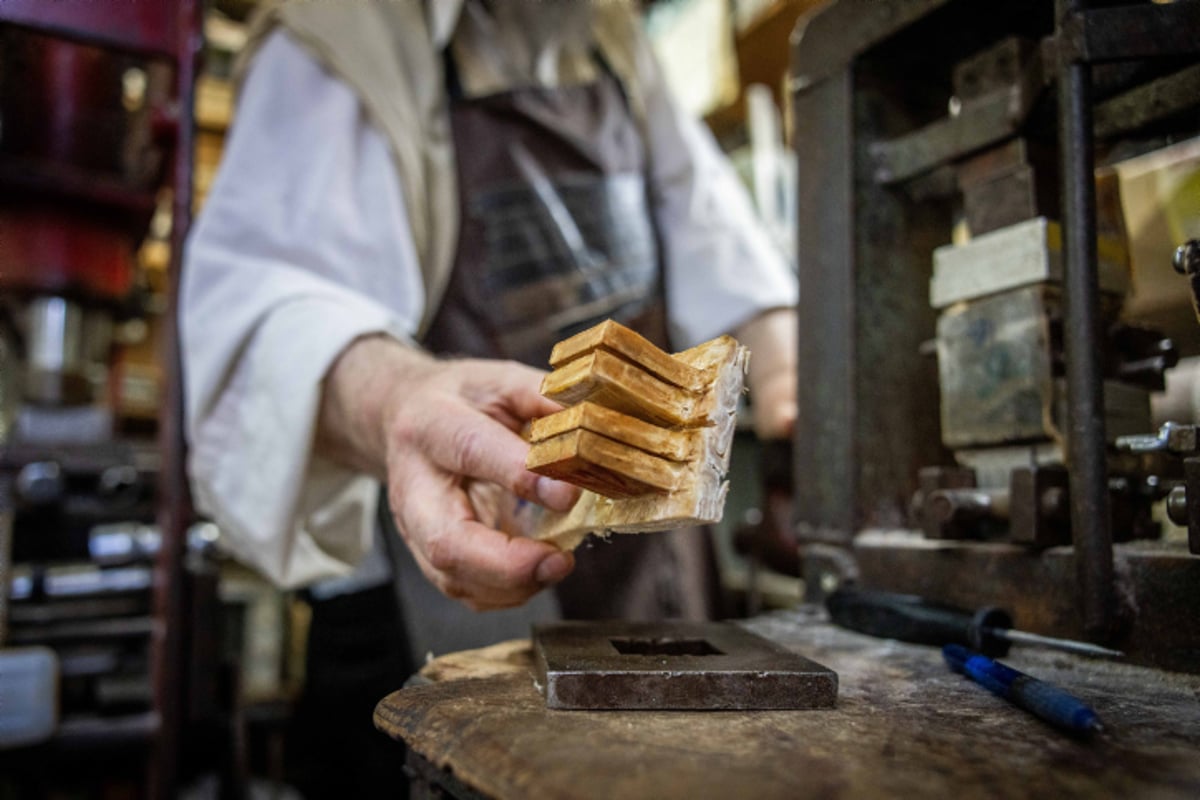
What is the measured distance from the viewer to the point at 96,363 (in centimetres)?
176

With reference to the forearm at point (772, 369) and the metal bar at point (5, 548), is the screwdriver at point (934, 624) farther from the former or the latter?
the metal bar at point (5, 548)

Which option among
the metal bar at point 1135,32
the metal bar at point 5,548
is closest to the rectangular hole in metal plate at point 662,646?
the metal bar at point 1135,32

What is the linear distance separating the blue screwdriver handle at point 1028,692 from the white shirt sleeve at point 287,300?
634mm

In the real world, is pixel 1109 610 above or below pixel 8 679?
above

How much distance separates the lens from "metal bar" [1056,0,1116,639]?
1.97ft

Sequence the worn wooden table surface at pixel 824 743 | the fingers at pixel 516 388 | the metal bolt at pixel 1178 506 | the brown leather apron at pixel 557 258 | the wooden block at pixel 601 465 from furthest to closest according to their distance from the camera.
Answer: the brown leather apron at pixel 557 258 < the fingers at pixel 516 388 < the metal bolt at pixel 1178 506 < the wooden block at pixel 601 465 < the worn wooden table surface at pixel 824 743

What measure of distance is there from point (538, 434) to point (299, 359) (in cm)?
45

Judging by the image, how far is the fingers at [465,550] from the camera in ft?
2.11

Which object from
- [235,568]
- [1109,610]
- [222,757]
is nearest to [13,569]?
[222,757]

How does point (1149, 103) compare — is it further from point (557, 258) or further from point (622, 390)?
point (557, 258)

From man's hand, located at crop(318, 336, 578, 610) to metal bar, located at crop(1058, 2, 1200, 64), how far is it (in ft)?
1.65

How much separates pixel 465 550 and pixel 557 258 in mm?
715

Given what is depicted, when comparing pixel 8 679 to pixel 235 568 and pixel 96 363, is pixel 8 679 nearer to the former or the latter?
pixel 96 363

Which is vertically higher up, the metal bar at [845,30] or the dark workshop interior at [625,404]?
the metal bar at [845,30]
